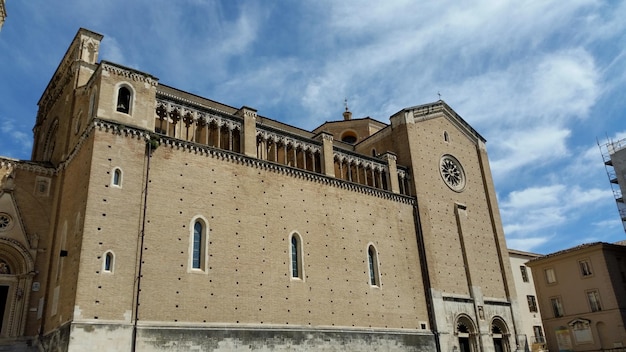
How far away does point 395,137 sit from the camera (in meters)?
28.4

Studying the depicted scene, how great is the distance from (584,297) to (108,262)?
88.6ft

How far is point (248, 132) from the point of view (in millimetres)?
21078

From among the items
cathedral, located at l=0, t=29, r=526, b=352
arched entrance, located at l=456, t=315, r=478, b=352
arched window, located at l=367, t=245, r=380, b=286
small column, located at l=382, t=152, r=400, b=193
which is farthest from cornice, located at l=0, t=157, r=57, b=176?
arched entrance, located at l=456, t=315, r=478, b=352

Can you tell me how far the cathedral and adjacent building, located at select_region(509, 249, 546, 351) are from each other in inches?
235

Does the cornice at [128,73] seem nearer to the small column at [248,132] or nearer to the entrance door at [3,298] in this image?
the small column at [248,132]

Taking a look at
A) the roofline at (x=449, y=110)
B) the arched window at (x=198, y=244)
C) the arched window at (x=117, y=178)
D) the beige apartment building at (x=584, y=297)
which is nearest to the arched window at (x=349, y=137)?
the roofline at (x=449, y=110)

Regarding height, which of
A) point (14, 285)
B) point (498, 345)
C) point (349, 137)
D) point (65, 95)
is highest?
point (349, 137)

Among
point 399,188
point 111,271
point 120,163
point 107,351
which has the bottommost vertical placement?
point 107,351

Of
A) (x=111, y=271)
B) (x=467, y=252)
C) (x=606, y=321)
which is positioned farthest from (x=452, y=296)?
(x=111, y=271)

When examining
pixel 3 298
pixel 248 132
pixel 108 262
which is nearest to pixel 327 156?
pixel 248 132

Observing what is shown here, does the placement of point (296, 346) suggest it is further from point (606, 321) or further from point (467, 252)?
point (606, 321)

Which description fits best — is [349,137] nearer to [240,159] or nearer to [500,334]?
[500,334]

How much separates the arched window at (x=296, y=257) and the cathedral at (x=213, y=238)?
0.29 ft

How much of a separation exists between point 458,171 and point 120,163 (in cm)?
1905
